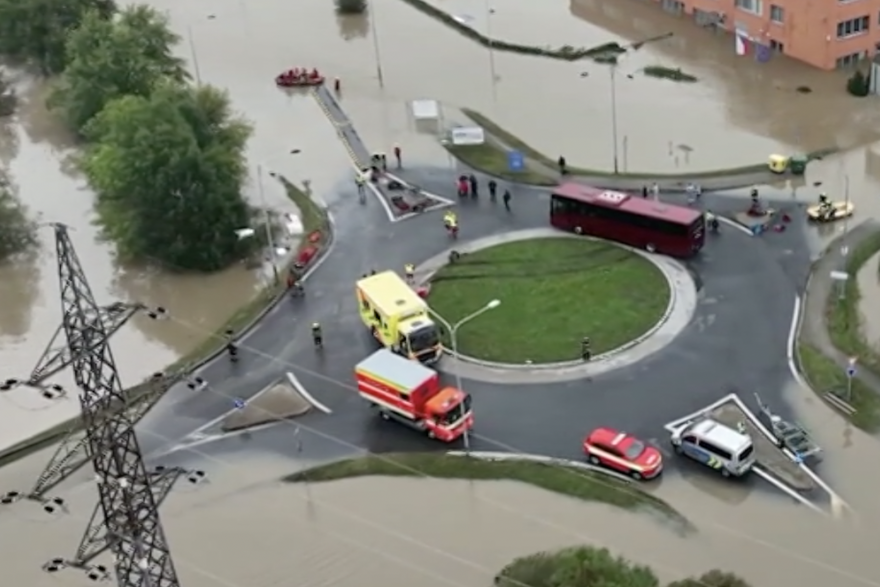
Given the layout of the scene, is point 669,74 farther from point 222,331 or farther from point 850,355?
point 222,331

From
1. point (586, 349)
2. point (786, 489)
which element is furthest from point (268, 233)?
point (786, 489)

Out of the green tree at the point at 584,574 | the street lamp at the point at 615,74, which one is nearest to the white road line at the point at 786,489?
the green tree at the point at 584,574

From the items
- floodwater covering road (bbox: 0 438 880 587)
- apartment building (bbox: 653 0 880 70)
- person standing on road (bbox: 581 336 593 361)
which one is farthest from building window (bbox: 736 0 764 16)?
floodwater covering road (bbox: 0 438 880 587)

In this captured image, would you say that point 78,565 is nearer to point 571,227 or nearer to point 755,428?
point 755,428

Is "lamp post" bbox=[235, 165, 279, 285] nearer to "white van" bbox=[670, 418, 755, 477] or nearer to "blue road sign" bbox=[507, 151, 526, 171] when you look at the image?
"blue road sign" bbox=[507, 151, 526, 171]

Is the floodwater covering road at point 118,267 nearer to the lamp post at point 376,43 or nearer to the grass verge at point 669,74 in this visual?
the lamp post at point 376,43

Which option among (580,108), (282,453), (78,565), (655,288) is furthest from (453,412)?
(580,108)
